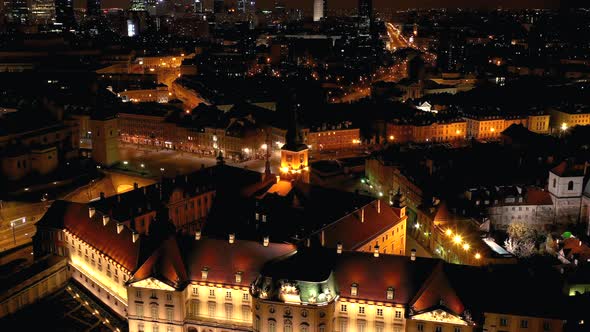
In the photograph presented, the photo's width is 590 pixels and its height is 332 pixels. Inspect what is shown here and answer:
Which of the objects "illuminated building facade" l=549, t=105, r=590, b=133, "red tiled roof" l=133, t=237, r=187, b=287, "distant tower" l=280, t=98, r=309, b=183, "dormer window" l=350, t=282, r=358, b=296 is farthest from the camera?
"illuminated building facade" l=549, t=105, r=590, b=133

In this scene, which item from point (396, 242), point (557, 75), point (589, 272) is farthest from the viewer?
point (557, 75)

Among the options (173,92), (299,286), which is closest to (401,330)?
(299,286)

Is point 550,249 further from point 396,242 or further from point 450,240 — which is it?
point 396,242

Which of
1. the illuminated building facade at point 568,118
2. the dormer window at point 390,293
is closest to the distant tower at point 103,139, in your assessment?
the dormer window at point 390,293

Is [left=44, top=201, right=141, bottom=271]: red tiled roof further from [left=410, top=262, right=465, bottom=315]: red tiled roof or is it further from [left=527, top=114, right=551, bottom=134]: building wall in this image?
[left=527, top=114, right=551, bottom=134]: building wall

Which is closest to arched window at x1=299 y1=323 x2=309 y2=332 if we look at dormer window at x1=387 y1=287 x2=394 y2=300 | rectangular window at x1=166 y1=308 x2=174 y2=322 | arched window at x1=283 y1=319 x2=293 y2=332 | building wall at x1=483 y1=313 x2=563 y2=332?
arched window at x1=283 y1=319 x2=293 y2=332

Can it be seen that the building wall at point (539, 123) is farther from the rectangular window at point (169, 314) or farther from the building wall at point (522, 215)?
the rectangular window at point (169, 314)

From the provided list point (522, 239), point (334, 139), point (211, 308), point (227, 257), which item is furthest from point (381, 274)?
point (334, 139)
